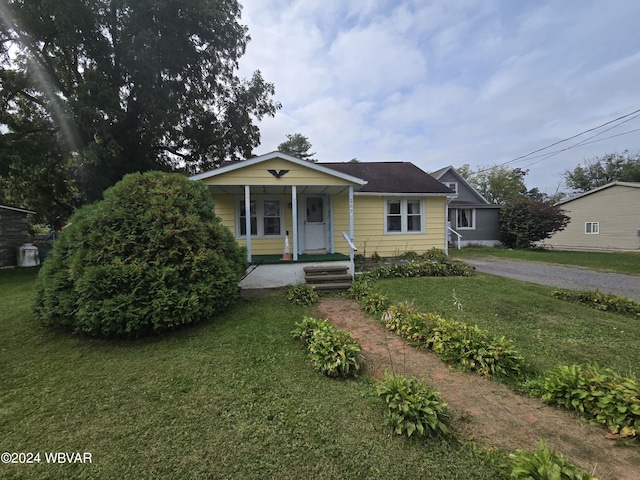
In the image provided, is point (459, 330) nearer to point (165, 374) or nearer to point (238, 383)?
point (238, 383)

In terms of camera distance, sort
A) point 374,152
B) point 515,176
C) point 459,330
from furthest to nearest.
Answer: point 515,176 → point 374,152 → point 459,330

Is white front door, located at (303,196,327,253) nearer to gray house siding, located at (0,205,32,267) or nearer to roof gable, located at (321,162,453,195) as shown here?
roof gable, located at (321,162,453,195)

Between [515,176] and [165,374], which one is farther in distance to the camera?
[515,176]

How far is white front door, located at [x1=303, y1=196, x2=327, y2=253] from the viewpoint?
9539mm

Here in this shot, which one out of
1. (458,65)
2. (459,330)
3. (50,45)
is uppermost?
(50,45)

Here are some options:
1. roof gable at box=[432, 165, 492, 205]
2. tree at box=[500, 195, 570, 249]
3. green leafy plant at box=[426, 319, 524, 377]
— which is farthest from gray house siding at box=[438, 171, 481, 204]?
green leafy plant at box=[426, 319, 524, 377]

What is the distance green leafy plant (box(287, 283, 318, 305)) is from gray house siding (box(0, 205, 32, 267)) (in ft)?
47.5

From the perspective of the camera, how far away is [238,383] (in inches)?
114

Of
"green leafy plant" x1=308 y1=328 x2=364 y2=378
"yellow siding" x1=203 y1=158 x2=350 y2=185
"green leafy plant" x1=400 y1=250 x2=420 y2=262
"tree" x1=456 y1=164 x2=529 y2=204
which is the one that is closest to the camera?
"green leafy plant" x1=308 y1=328 x2=364 y2=378

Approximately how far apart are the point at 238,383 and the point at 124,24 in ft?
46.4

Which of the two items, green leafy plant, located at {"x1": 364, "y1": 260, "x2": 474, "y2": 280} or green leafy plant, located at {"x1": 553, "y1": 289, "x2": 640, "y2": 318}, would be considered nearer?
green leafy plant, located at {"x1": 553, "y1": 289, "x2": 640, "y2": 318}

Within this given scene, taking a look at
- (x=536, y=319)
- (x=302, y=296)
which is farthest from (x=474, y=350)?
A: (x=302, y=296)

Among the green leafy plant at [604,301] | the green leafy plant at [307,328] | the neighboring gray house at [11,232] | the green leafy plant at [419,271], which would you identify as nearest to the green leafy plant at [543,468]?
the green leafy plant at [307,328]

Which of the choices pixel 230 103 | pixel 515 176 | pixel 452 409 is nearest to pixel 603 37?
pixel 452 409
